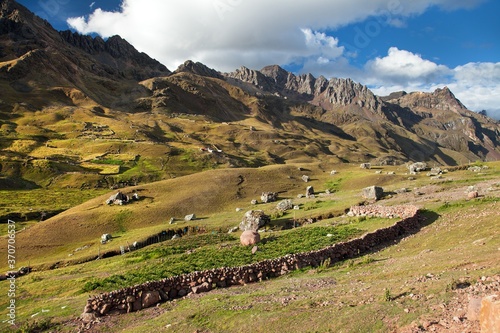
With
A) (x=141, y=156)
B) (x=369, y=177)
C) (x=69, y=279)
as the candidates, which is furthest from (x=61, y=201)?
(x=369, y=177)

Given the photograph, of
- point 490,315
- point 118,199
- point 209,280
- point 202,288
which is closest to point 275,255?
point 209,280

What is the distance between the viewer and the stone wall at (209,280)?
23.0 meters

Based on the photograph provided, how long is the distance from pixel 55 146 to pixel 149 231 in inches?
4853

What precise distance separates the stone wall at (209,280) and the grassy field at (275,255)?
3.53ft

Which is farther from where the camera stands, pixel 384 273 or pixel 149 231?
pixel 149 231

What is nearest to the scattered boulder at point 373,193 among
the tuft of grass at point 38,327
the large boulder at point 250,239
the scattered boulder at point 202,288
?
the large boulder at point 250,239

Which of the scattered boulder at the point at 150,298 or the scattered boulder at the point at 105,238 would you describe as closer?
the scattered boulder at the point at 150,298

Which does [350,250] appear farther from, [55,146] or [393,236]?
[55,146]

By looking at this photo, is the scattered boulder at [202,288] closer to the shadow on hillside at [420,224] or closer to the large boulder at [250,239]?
the large boulder at [250,239]

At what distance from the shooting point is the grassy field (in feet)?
52.3

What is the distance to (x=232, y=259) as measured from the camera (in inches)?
1213

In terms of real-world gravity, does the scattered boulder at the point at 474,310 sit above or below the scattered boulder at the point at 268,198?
below

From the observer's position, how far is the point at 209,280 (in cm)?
2536

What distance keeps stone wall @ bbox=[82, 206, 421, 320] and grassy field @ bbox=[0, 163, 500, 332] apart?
1075mm
